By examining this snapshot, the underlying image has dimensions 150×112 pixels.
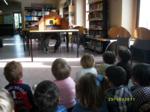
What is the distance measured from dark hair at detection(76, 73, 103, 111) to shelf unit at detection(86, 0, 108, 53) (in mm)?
6311

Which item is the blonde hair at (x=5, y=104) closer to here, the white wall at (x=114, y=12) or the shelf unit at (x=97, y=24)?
the white wall at (x=114, y=12)

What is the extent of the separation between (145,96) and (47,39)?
7247 millimetres

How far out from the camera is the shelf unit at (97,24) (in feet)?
27.9

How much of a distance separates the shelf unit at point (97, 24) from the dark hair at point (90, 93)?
631 cm

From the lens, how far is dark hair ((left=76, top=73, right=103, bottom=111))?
1.82 meters

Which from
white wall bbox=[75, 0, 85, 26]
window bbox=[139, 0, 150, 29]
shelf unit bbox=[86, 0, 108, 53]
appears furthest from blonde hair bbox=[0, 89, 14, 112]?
white wall bbox=[75, 0, 85, 26]

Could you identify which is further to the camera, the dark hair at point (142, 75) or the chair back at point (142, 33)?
the chair back at point (142, 33)

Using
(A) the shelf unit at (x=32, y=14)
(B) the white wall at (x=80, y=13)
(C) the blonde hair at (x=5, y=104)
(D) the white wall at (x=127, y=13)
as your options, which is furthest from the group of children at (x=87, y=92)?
(A) the shelf unit at (x=32, y=14)

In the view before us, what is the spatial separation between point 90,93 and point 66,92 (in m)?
0.80

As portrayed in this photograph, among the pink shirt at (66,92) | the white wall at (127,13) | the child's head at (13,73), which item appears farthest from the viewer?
the white wall at (127,13)

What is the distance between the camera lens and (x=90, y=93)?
5.98ft

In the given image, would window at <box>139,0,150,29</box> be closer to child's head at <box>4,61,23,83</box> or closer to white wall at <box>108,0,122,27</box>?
white wall at <box>108,0,122,27</box>

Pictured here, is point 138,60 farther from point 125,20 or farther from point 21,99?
point 21,99

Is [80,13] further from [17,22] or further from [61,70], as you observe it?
[17,22]
